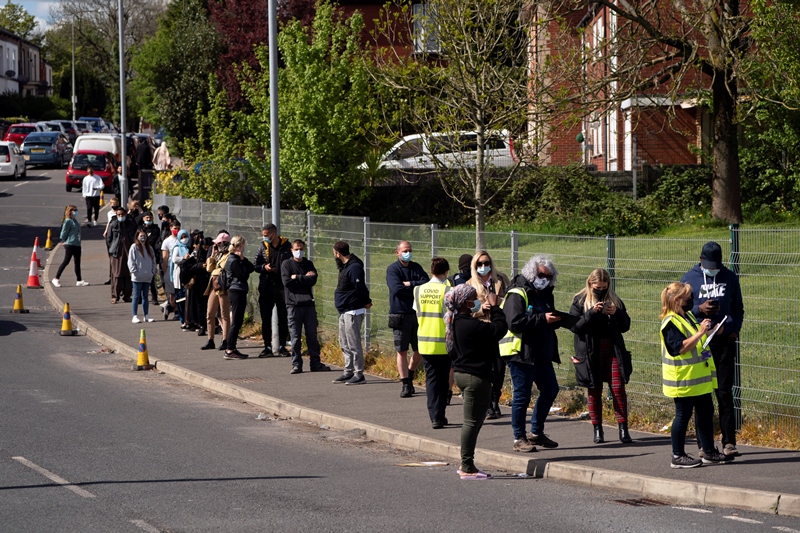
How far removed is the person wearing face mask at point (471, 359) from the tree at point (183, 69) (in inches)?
1497

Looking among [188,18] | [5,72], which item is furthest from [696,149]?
[5,72]

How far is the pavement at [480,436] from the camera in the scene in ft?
28.7

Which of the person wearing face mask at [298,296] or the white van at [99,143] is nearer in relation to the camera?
the person wearing face mask at [298,296]

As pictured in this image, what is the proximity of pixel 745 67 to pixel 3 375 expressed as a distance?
1642 cm

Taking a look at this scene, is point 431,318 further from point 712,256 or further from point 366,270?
point 366,270

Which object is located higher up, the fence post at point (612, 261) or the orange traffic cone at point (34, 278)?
the fence post at point (612, 261)

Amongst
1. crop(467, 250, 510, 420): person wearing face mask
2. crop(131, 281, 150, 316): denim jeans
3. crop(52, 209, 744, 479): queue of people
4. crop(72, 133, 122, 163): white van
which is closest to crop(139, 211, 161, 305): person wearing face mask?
crop(131, 281, 150, 316): denim jeans

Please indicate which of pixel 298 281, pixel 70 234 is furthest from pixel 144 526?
pixel 70 234

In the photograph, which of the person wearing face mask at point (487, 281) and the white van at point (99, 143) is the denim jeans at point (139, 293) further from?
the white van at point (99, 143)

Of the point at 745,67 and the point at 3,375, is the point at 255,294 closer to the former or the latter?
the point at 3,375

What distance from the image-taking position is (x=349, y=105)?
93.1ft

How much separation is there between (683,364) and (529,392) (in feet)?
5.51

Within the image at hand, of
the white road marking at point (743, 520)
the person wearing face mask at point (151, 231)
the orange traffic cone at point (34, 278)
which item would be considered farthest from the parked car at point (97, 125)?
the white road marking at point (743, 520)

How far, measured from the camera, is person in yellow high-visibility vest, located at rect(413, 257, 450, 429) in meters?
11.5
